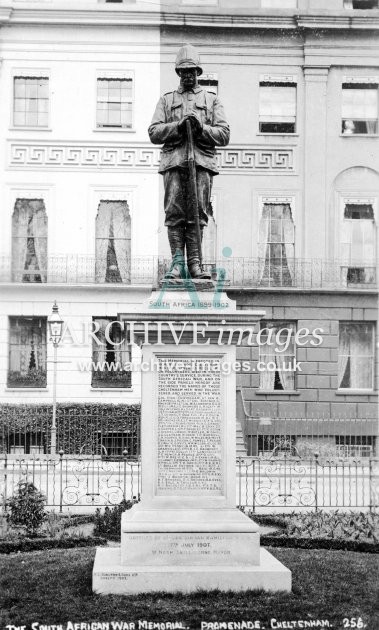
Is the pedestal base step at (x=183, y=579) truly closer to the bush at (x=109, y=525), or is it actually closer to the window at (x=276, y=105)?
the bush at (x=109, y=525)

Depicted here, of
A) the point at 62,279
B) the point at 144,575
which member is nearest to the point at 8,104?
the point at 62,279

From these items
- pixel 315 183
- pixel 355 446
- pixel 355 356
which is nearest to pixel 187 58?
pixel 355 446

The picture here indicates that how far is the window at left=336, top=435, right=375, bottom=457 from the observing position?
82.2ft

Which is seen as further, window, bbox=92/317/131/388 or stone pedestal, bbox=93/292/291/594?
window, bbox=92/317/131/388

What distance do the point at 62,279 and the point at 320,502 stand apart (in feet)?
49.1

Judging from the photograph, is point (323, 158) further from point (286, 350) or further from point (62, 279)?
point (62, 279)

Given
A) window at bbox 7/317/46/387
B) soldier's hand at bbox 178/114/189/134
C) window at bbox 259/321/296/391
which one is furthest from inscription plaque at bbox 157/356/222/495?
window at bbox 7/317/46/387

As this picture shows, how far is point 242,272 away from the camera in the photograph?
29969 millimetres

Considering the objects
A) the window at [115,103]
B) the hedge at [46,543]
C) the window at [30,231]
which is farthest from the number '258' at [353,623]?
the window at [115,103]

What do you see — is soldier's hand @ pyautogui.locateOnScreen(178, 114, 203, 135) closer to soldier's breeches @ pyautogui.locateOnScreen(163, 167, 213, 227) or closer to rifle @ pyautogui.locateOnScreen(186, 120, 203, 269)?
rifle @ pyautogui.locateOnScreen(186, 120, 203, 269)

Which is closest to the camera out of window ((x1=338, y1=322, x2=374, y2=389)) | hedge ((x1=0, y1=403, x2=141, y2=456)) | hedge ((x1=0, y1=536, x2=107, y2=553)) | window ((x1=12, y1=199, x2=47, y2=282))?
hedge ((x1=0, y1=536, x2=107, y2=553))

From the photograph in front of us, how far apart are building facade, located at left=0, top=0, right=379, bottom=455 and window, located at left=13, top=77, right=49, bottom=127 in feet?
0.16

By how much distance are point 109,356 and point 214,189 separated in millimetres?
6898

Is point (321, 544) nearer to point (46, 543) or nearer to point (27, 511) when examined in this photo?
point (46, 543)
